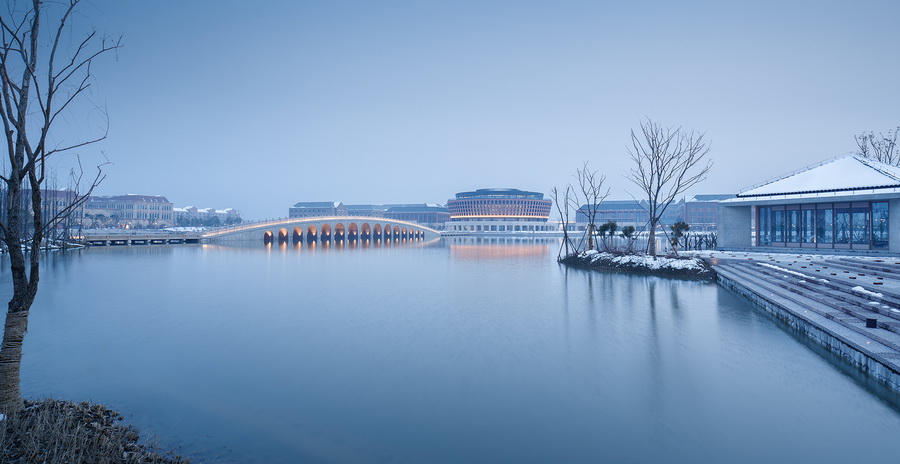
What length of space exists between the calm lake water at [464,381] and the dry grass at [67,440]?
0.53m

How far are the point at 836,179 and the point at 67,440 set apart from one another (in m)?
31.9

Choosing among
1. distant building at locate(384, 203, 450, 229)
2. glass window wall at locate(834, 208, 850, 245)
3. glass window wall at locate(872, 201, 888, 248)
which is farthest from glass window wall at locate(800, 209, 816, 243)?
distant building at locate(384, 203, 450, 229)

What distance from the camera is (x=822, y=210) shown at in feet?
84.0

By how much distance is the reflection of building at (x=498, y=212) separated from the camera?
127m

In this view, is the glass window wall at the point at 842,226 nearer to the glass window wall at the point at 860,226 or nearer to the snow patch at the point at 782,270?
the glass window wall at the point at 860,226

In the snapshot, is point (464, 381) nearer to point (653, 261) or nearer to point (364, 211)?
point (653, 261)

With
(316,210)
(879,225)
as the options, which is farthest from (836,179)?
(316,210)

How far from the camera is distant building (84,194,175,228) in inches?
4791

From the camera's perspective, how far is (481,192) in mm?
131375

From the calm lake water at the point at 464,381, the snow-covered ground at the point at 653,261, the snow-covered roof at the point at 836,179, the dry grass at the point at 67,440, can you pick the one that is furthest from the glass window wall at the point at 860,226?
the dry grass at the point at 67,440

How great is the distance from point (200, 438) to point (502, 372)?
4.91m

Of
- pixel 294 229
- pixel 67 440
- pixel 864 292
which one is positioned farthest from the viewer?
pixel 294 229

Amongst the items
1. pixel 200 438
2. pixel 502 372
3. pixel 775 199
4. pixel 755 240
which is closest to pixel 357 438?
pixel 200 438

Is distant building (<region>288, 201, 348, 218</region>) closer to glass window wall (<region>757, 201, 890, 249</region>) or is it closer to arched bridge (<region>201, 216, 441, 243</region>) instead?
arched bridge (<region>201, 216, 441, 243</region>)
